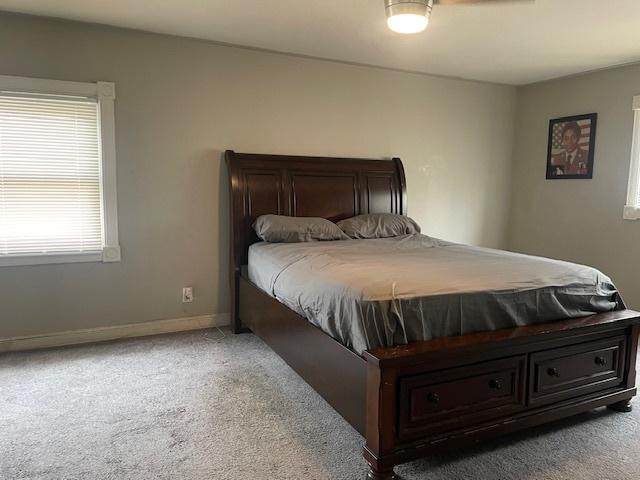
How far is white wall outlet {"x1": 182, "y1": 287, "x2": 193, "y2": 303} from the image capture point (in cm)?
385

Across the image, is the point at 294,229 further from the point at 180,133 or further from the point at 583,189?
the point at 583,189

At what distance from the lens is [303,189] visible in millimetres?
4051

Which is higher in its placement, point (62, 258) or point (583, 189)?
point (583, 189)

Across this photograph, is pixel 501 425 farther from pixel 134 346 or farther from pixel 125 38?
pixel 125 38

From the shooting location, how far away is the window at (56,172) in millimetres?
3232

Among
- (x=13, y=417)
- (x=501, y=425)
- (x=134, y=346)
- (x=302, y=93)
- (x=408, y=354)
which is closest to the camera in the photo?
(x=408, y=354)

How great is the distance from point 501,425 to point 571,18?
2.64 metres

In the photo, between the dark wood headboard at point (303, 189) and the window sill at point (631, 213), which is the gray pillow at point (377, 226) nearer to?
the dark wood headboard at point (303, 189)

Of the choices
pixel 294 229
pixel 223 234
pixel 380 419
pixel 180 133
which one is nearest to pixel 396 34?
pixel 294 229

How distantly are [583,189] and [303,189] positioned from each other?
2716 millimetres

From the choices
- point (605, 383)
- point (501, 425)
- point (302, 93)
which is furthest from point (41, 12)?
point (605, 383)

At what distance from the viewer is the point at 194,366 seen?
3.11 meters

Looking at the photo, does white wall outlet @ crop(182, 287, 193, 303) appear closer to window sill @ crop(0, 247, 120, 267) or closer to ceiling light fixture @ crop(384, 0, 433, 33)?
window sill @ crop(0, 247, 120, 267)

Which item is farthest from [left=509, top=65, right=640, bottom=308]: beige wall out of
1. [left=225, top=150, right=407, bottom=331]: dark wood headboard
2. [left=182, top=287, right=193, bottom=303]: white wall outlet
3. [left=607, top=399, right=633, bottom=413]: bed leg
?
[left=182, top=287, right=193, bottom=303]: white wall outlet
